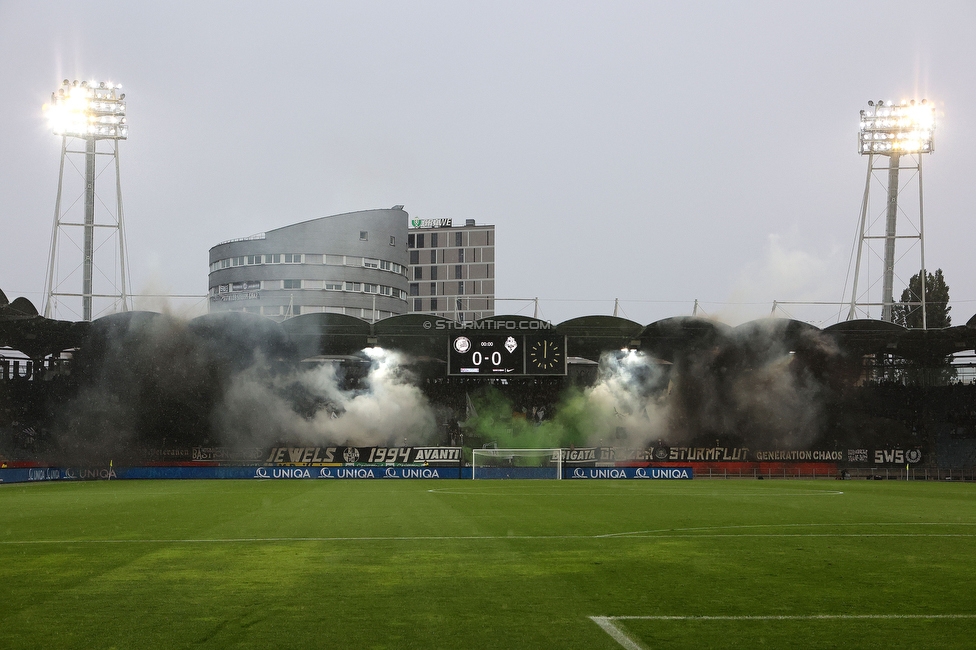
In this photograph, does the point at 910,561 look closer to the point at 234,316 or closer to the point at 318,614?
the point at 318,614

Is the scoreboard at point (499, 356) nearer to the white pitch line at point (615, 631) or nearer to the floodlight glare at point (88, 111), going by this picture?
the floodlight glare at point (88, 111)

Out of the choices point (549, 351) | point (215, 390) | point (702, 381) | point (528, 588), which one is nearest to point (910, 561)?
point (528, 588)

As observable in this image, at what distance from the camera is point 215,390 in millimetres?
59500

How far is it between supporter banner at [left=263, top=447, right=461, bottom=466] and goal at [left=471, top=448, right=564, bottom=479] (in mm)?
2643

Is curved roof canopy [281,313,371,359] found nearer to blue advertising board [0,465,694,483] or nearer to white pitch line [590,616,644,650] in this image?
blue advertising board [0,465,694,483]

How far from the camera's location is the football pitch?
798 cm

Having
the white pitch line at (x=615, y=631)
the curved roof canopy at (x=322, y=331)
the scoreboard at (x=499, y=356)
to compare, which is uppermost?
the curved roof canopy at (x=322, y=331)

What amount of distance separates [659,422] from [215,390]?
3208 cm

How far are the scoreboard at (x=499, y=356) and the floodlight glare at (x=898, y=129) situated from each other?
3065 centimetres

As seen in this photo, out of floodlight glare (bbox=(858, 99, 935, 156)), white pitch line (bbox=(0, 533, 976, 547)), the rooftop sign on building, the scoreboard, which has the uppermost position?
the rooftop sign on building

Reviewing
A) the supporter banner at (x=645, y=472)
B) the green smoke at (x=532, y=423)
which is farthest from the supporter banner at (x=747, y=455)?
the supporter banner at (x=645, y=472)

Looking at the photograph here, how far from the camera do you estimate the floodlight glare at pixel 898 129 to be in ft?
201

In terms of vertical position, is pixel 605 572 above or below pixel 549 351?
below

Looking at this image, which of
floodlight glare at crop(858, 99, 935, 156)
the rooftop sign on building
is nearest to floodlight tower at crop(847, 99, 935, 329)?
floodlight glare at crop(858, 99, 935, 156)
